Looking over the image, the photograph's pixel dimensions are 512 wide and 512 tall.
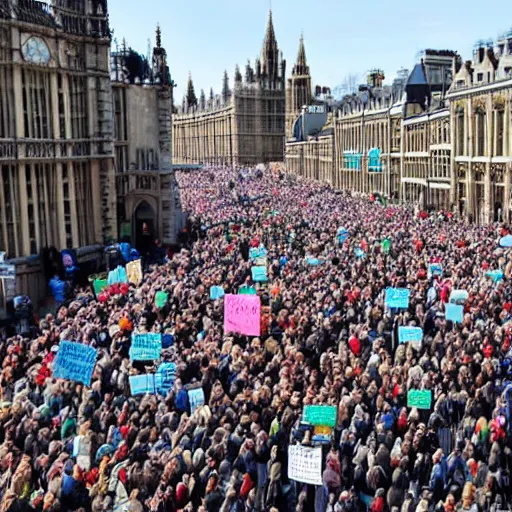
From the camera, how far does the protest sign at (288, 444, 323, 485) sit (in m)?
10.5

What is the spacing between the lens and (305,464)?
10.6 m

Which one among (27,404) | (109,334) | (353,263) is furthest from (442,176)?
(27,404)

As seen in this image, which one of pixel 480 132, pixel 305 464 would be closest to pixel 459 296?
pixel 305 464

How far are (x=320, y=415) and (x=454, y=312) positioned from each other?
594 centimetres

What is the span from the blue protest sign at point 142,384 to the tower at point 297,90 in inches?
3608

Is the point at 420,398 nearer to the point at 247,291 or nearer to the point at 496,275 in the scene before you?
the point at 247,291

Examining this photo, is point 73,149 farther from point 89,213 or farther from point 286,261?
point 286,261

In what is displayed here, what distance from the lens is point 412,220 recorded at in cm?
3566

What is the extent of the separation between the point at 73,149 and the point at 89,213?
98.4 inches

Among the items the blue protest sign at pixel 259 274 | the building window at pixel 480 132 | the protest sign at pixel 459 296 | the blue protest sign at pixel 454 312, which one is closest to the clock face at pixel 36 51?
the blue protest sign at pixel 259 274

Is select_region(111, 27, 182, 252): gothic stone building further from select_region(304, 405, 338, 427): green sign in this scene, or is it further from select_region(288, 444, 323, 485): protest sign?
select_region(288, 444, 323, 485): protest sign

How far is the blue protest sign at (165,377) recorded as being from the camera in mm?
13441

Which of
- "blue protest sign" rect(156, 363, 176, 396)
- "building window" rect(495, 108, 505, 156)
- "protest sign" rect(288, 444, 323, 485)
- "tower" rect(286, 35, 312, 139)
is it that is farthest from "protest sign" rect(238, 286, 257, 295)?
"tower" rect(286, 35, 312, 139)

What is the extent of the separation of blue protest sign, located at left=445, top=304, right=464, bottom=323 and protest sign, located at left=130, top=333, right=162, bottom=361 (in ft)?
19.7
